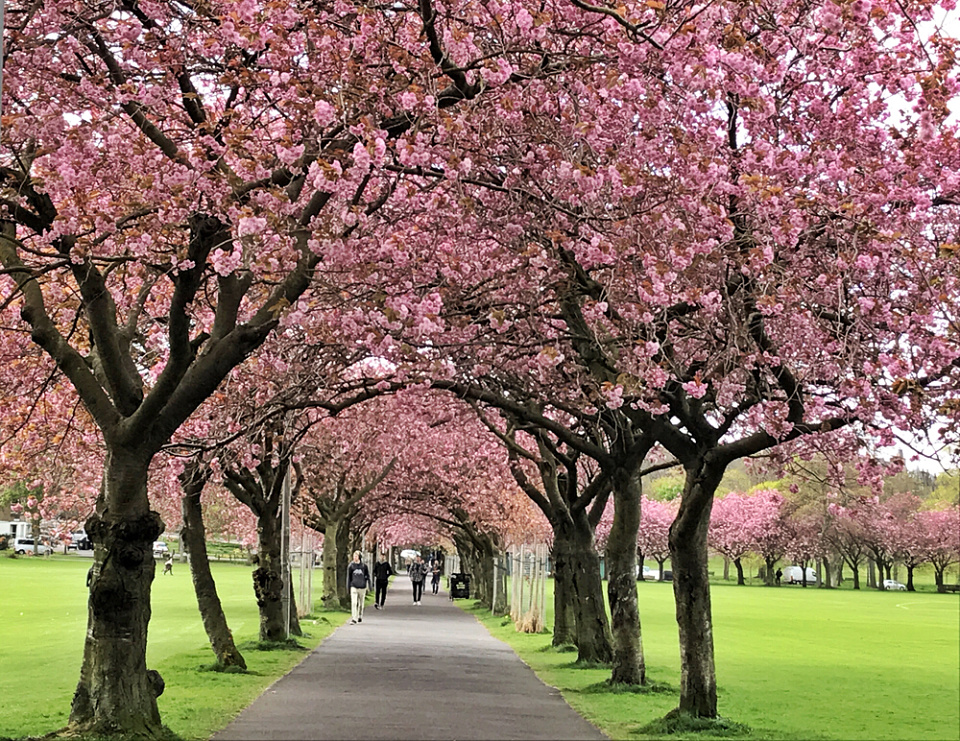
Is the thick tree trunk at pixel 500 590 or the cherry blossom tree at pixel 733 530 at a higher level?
the cherry blossom tree at pixel 733 530

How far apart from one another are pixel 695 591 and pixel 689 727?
5.35ft

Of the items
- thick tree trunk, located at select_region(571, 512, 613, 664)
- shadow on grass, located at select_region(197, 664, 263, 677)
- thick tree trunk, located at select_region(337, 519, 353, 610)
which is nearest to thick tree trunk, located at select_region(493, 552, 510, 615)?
thick tree trunk, located at select_region(337, 519, 353, 610)

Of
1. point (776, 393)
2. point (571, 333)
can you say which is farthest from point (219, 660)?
point (776, 393)

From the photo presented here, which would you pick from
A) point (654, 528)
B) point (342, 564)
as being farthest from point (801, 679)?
point (654, 528)

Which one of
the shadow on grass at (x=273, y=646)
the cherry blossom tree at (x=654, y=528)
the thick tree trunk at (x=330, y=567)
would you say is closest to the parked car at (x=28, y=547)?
the cherry blossom tree at (x=654, y=528)

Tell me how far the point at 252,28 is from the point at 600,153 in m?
3.66

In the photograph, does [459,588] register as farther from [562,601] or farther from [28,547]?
[28,547]

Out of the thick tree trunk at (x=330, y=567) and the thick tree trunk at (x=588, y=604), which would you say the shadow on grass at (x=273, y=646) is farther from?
the thick tree trunk at (x=330, y=567)

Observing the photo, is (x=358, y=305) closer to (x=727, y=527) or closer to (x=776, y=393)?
(x=776, y=393)

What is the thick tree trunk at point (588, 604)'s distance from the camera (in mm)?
21000

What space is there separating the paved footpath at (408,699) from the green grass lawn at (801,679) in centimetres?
61

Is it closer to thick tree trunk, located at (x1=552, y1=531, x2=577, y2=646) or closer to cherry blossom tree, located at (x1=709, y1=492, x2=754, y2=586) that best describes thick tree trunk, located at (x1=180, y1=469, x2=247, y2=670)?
thick tree trunk, located at (x1=552, y1=531, x2=577, y2=646)

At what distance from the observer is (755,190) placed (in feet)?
29.9

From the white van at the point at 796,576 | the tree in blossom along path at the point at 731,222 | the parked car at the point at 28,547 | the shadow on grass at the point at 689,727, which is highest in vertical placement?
the tree in blossom along path at the point at 731,222
